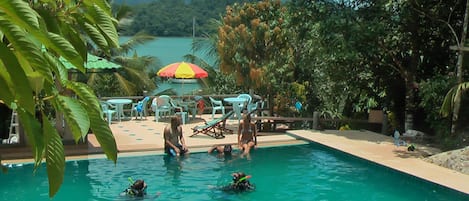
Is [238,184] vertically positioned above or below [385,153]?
below

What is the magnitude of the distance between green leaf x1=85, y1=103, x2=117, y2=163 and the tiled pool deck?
27.5ft

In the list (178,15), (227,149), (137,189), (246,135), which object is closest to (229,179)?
(227,149)

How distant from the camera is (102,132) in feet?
3.76

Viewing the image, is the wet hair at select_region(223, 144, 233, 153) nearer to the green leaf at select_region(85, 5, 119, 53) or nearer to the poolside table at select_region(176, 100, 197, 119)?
the poolside table at select_region(176, 100, 197, 119)

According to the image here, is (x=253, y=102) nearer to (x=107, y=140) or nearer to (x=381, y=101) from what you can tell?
(x=381, y=101)

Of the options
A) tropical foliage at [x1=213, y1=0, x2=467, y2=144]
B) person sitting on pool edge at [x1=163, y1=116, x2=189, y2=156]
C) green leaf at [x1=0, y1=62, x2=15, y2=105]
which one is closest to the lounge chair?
person sitting on pool edge at [x1=163, y1=116, x2=189, y2=156]

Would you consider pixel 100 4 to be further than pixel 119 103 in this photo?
No

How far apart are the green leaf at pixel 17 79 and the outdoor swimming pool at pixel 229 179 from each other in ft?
25.5

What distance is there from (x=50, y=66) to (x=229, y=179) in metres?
9.31

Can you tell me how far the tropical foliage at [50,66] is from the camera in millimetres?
919

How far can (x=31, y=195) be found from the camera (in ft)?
29.4

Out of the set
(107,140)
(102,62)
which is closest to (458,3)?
(102,62)

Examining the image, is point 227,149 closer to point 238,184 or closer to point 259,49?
point 238,184

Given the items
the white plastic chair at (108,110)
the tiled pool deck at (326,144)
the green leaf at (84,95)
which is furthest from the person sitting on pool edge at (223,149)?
the green leaf at (84,95)
